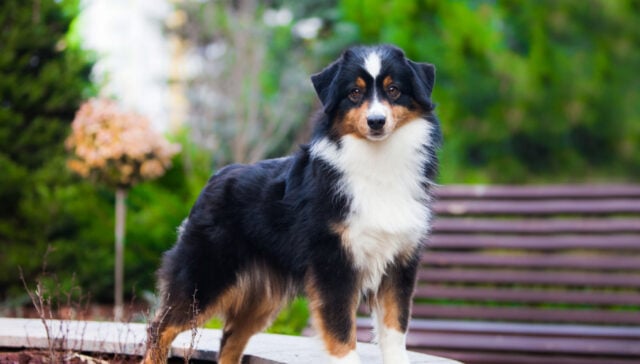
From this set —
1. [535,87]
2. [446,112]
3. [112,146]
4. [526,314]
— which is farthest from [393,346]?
[535,87]

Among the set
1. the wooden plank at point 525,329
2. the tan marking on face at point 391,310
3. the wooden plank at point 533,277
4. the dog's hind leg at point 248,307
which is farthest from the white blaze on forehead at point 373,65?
the wooden plank at point 533,277

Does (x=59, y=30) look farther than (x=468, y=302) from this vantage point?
Yes

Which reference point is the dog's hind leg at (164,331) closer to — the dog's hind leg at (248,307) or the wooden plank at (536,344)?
the dog's hind leg at (248,307)

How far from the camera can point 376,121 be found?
3.77 meters

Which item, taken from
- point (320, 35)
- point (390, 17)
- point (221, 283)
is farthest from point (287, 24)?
point (221, 283)

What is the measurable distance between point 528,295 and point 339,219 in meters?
3.46

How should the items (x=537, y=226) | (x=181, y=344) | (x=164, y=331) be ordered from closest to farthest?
1. (x=164, y=331)
2. (x=181, y=344)
3. (x=537, y=226)

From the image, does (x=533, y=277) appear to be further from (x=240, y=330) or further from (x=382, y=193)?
(x=382, y=193)

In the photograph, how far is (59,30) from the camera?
969cm

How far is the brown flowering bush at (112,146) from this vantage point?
8711mm

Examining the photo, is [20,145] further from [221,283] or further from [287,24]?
[287,24]

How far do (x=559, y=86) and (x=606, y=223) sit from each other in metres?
2.77

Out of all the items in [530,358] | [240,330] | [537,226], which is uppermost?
[537,226]

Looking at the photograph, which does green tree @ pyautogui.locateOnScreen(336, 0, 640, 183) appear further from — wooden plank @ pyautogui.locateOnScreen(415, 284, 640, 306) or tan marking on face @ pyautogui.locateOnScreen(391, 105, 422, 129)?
tan marking on face @ pyautogui.locateOnScreen(391, 105, 422, 129)
